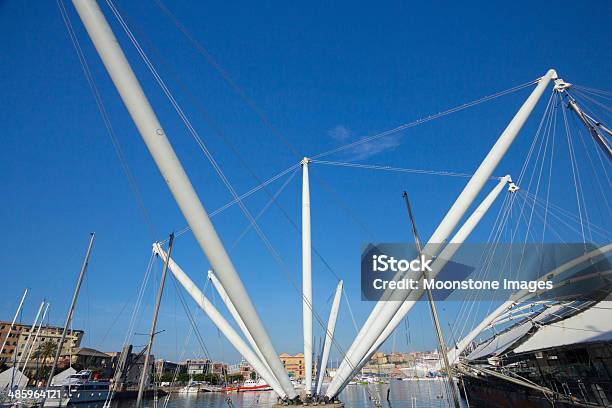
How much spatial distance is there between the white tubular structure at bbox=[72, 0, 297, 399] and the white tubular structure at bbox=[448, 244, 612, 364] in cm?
3231

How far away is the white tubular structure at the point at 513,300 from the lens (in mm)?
32438

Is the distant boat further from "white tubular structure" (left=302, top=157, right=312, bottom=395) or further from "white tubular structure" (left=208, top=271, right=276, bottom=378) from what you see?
"white tubular structure" (left=302, top=157, right=312, bottom=395)

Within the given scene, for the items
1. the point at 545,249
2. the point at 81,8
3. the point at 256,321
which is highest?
the point at 545,249

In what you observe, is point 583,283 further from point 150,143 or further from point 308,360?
point 150,143

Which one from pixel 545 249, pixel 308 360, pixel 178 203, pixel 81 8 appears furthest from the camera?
pixel 545 249

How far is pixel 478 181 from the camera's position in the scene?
13719 mm

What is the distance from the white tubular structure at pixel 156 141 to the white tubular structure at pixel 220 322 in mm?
8759

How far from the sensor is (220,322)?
2008 centimetres

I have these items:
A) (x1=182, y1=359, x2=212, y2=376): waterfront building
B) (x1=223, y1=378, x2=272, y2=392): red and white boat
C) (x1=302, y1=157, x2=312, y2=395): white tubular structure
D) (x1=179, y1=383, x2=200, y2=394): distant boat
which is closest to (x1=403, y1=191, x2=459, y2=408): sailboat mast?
(x1=302, y1=157, x2=312, y2=395): white tubular structure

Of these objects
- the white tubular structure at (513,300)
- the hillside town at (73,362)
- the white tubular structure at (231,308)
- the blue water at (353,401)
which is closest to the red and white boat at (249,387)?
the hillside town at (73,362)

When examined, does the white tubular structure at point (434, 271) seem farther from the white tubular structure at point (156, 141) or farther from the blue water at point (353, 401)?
the blue water at point (353, 401)

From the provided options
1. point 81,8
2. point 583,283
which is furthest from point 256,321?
point 583,283

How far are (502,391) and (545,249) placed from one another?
15929 millimetres

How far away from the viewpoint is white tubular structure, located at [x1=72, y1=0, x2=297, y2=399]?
7395mm
